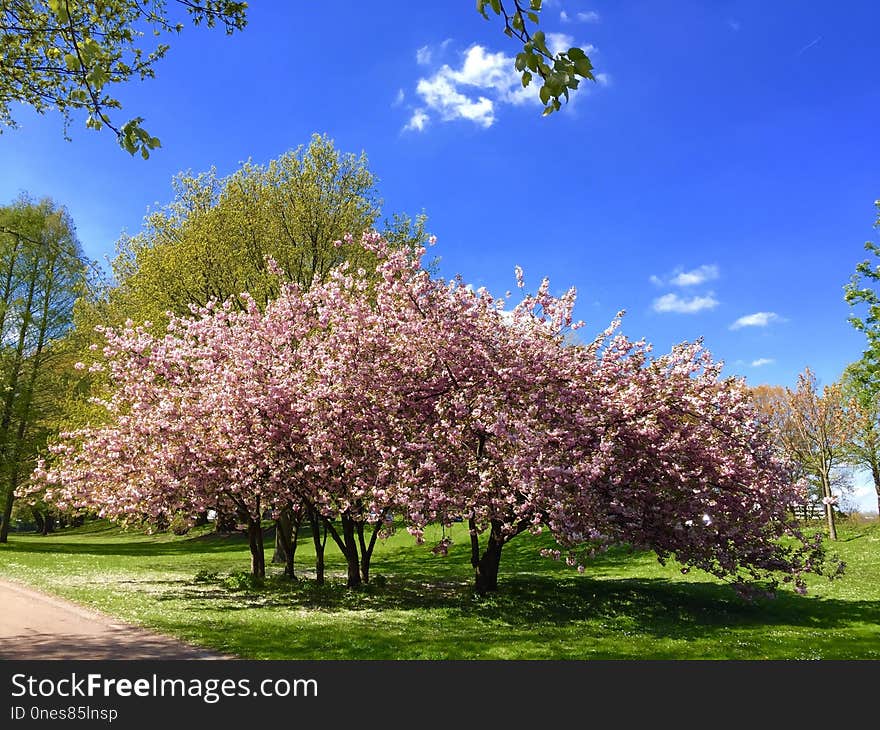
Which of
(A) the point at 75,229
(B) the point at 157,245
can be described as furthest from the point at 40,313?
(B) the point at 157,245

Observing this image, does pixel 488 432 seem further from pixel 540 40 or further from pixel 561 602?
pixel 540 40

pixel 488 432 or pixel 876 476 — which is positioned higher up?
pixel 488 432

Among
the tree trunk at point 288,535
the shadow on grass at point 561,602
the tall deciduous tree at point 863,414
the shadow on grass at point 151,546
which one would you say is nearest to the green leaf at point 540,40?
the shadow on grass at point 561,602

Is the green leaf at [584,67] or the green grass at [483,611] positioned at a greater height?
the green leaf at [584,67]

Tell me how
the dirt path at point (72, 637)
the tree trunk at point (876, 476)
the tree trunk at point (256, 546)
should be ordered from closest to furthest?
the dirt path at point (72, 637) < the tree trunk at point (256, 546) < the tree trunk at point (876, 476)

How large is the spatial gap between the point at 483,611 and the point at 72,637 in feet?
30.0

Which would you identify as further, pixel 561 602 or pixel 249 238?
pixel 249 238

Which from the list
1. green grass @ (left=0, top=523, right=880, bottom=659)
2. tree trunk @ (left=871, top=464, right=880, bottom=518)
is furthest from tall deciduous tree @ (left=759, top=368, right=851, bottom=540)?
green grass @ (left=0, top=523, right=880, bottom=659)

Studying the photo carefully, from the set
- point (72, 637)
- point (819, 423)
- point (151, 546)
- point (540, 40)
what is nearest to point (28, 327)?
point (151, 546)

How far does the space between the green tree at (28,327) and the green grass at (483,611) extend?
10.7 m

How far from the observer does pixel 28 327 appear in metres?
38.7

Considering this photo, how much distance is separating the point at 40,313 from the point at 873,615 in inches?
1708

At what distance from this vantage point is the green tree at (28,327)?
120 ft

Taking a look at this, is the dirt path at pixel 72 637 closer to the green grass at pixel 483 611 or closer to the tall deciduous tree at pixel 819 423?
the green grass at pixel 483 611
